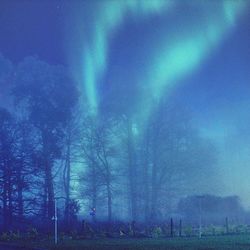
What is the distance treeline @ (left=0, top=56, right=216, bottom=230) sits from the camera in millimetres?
47781

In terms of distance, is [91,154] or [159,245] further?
[91,154]

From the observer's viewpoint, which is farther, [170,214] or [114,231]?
[170,214]

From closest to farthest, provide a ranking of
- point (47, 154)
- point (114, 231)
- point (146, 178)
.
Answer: point (114, 231) → point (47, 154) → point (146, 178)

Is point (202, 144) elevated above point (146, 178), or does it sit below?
above

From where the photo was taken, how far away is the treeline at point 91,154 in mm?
47781

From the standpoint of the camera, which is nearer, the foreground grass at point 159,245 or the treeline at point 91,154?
the foreground grass at point 159,245

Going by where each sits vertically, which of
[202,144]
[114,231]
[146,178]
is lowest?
[114,231]

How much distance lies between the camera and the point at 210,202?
52.2m

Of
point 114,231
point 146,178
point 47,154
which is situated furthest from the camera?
point 146,178

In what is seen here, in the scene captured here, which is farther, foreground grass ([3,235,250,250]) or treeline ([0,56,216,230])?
treeline ([0,56,216,230])

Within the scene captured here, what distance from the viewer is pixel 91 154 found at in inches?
1980

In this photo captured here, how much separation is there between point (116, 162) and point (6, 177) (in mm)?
11579

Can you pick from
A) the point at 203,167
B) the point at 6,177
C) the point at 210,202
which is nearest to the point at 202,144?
the point at 203,167

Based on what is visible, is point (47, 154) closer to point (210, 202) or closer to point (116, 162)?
point (116, 162)
